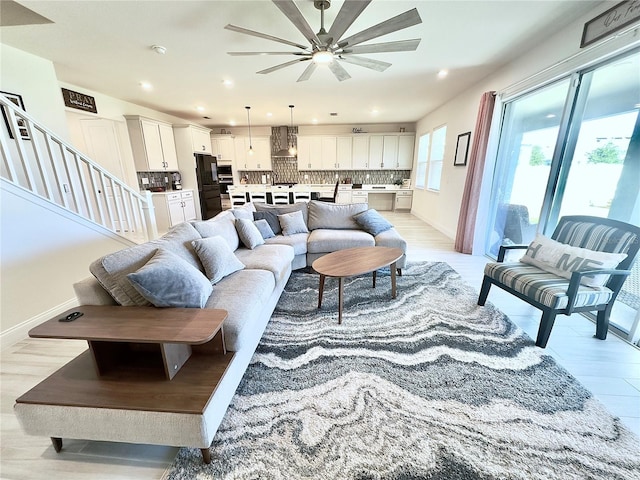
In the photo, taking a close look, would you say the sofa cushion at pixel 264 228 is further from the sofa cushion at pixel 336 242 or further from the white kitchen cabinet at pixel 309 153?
the white kitchen cabinet at pixel 309 153

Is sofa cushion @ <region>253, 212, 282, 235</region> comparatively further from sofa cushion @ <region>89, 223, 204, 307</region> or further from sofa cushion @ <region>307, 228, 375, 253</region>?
sofa cushion @ <region>89, 223, 204, 307</region>

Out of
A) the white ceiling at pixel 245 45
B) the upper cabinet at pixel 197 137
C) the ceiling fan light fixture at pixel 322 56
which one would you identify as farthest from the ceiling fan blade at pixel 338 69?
the upper cabinet at pixel 197 137

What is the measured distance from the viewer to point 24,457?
1198 mm

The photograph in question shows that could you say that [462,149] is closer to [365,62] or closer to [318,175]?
[365,62]

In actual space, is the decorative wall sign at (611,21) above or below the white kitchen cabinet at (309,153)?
above

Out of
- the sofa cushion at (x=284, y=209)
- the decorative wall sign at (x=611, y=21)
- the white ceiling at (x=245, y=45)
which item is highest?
the white ceiling at (x=245, y=45)

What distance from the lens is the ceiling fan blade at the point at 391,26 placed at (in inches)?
66.3

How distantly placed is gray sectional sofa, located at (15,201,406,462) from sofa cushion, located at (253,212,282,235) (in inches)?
9.1

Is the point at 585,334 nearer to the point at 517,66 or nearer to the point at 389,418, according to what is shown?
the point at 389,418

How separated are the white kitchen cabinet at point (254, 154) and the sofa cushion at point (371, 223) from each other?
5202mm

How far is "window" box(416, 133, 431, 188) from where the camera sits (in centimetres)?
645

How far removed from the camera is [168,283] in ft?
4.53

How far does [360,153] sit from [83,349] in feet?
23.6

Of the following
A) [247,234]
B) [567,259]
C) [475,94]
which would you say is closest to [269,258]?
[247,234]
